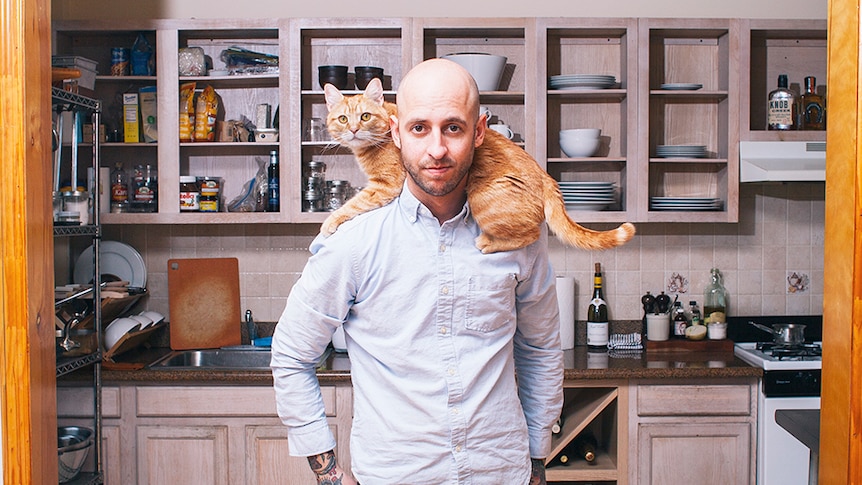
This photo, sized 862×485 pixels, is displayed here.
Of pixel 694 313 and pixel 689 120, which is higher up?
pixel 689 120

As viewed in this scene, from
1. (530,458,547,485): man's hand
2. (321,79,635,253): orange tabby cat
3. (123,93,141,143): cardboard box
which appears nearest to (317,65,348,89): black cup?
(123,93,141,143): cardboard box

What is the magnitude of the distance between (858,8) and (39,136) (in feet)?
6.05

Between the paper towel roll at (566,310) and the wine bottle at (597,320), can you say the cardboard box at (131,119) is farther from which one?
the wine bottle at (597,320)

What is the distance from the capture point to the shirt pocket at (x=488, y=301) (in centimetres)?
158

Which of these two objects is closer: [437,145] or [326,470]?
[437,145]

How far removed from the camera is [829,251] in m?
1.69

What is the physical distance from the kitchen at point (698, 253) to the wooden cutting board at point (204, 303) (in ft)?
0.30

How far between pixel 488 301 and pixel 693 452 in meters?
1.83

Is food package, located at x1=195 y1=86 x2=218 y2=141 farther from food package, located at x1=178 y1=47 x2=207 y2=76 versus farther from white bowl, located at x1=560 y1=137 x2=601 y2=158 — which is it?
white bowl, located at x1=560 y1=137 x2=601 y2=158

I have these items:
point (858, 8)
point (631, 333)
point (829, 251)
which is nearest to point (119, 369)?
point (631, 333)

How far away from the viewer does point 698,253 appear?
3.61 meters

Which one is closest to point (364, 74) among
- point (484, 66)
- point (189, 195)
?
point (484, 66)

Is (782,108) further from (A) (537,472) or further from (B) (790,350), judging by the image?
(A) (537,472)

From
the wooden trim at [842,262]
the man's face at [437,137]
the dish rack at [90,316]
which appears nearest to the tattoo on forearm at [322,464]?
the man's face at [437,137]
